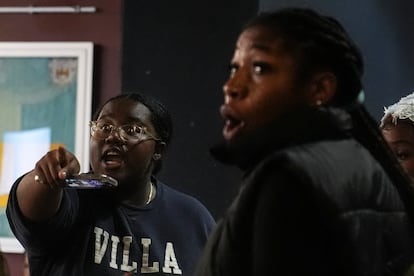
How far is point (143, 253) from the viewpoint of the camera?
1.52 meters

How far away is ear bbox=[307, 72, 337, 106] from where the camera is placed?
3.02 feet

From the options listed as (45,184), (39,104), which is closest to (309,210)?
(45,184)

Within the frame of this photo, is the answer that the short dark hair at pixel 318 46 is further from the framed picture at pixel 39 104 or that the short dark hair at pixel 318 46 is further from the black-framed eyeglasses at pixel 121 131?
the framed picture at pixel 39 104

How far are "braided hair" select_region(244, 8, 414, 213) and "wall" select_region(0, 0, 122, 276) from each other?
2057mm

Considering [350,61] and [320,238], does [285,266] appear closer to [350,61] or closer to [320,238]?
[320,238]

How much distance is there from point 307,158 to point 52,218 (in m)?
0.65

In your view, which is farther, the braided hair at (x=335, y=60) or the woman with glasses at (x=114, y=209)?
the woman with glasses at (x=114, y=209)

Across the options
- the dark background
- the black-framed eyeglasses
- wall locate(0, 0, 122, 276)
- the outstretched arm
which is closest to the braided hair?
the outstretched arm

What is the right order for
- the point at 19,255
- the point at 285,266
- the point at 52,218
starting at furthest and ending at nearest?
the point at 19,255 < the point at 52,218 < the point at 285,266

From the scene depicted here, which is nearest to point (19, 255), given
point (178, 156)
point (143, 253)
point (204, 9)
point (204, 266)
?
point (178, 156)

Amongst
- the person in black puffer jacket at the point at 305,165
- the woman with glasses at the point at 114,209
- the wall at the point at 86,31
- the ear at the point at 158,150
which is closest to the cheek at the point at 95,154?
the woman with glasses at the point at 114,209

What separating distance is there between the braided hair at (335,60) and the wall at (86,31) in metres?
2.06

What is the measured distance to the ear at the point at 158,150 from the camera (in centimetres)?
165

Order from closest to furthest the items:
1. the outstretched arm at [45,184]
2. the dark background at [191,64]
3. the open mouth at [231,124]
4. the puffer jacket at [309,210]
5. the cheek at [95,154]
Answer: the puffer jacket at [309,210] → the open mouth at [231,124] → the outstretched arm at [45,184] → the cheek at [95,154] → the dark background at [191,64]
